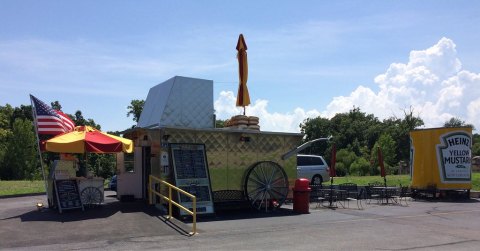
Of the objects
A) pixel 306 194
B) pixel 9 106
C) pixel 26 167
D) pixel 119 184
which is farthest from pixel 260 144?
pixel 9 106

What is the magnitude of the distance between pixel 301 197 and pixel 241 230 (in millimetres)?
4304

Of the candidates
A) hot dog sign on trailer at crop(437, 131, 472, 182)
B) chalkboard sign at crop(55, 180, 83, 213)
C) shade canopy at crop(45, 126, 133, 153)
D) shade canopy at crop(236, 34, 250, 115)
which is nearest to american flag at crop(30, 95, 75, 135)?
shade canopy at crop(45, 126, 133, 153)

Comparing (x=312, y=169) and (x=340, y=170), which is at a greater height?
(x=312, y=169)

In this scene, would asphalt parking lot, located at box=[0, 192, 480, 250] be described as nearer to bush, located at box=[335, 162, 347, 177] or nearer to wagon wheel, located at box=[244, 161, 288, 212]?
wagon wheel, located at box=[244, 161, 288, 212]

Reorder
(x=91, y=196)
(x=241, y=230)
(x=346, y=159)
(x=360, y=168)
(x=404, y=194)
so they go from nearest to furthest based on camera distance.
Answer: (x=241, y=230), (x=91, y=196), (x=404, y=194), (x=360, y=168), (x=346, y=159)

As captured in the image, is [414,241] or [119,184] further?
[119,184]

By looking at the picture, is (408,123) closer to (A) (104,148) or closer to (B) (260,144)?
(B) (260,144)

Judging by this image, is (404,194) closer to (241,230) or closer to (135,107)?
(241,230)

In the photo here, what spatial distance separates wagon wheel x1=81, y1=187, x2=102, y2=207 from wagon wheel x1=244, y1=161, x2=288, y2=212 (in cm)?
500

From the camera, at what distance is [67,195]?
47.0 ft

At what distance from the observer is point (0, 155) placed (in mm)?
52000

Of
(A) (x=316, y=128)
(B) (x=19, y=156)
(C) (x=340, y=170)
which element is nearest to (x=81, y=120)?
(B) (x=19, y=156)

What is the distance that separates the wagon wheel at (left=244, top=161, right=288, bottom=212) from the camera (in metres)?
16.4

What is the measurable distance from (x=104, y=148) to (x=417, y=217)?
10.2 metres
